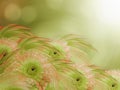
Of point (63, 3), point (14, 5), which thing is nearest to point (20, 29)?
point (14, 5)

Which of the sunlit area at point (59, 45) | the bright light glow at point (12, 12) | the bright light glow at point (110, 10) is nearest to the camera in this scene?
the sunlit area at point (59, 45)

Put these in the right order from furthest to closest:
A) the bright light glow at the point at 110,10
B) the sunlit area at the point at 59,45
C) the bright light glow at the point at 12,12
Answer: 1. the bright light glow at the point at 110,10
2. the bright light glow at the point at 12,12
3. the sunlit area at the point at 59,45

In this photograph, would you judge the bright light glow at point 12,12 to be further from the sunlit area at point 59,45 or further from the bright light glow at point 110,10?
the bright light glow at point 110,10

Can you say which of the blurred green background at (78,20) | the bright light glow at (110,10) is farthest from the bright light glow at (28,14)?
the bright light glow at (110,10)

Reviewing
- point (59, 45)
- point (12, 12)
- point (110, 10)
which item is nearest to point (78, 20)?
point (110, 10)

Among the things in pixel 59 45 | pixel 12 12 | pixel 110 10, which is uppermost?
pixel 110 10

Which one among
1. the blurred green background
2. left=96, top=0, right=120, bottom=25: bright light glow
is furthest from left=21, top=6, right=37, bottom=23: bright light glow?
left=96, top=0, right=120, bottom=25: bright light glow

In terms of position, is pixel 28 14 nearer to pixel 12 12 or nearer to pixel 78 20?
pixel 12 12
